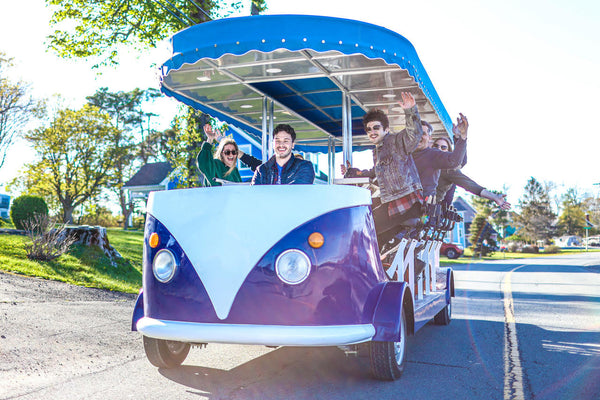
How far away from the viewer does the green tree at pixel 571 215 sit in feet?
269

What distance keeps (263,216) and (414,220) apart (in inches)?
85.4

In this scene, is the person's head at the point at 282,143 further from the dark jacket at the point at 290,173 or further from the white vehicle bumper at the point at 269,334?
the white vehicle bumper at the point at 269,334

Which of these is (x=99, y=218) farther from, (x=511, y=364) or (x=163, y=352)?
(x=511, y=364)

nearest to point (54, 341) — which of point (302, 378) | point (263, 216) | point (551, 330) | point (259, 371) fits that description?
point (259, 371)

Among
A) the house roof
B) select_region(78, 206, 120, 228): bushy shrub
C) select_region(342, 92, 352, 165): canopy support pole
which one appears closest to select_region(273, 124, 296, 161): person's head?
select_region(342, 92, 352, 165): canopy support pole

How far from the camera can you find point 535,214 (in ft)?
255

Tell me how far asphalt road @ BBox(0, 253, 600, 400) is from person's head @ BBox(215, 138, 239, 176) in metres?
2.06

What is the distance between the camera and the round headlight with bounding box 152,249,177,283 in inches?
146

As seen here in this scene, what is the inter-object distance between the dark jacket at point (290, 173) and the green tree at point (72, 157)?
25.1 metres

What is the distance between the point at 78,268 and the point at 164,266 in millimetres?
7737

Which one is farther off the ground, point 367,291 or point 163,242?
point 163,242

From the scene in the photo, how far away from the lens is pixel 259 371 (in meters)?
4.39

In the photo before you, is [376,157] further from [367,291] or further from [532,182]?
[532,182]

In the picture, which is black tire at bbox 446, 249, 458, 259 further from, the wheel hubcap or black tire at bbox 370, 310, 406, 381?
the wheel hubcap
